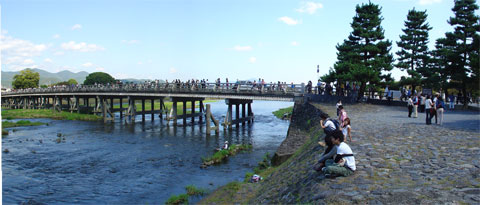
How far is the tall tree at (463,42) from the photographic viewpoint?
84.8 ft

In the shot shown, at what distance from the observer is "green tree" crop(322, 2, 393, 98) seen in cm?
2869

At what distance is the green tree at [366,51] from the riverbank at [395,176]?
573 inches

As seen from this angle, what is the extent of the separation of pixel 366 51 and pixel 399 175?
78.5 ft

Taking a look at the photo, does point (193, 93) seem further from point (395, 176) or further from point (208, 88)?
point (395, 176)

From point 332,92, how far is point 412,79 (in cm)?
731

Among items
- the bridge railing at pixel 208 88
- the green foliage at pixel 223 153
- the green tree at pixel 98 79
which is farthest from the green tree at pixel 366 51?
the green tree at pixel 98 79

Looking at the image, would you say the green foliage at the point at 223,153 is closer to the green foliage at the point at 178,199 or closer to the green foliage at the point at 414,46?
the green foliage at the point at 178,199

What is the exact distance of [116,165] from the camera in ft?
67.2

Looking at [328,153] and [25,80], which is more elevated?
[25,80]

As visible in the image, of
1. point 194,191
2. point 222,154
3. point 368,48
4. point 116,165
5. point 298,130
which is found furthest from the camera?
point 368,48

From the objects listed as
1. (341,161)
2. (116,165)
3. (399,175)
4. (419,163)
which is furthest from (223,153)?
(399,175)

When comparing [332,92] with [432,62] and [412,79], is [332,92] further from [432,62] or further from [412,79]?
[432,62]

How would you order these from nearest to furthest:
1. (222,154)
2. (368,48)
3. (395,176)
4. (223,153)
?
(395,176) → (222,154) → (223,153) → (368,48)

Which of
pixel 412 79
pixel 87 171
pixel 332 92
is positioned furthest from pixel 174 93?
pixel 412 79
